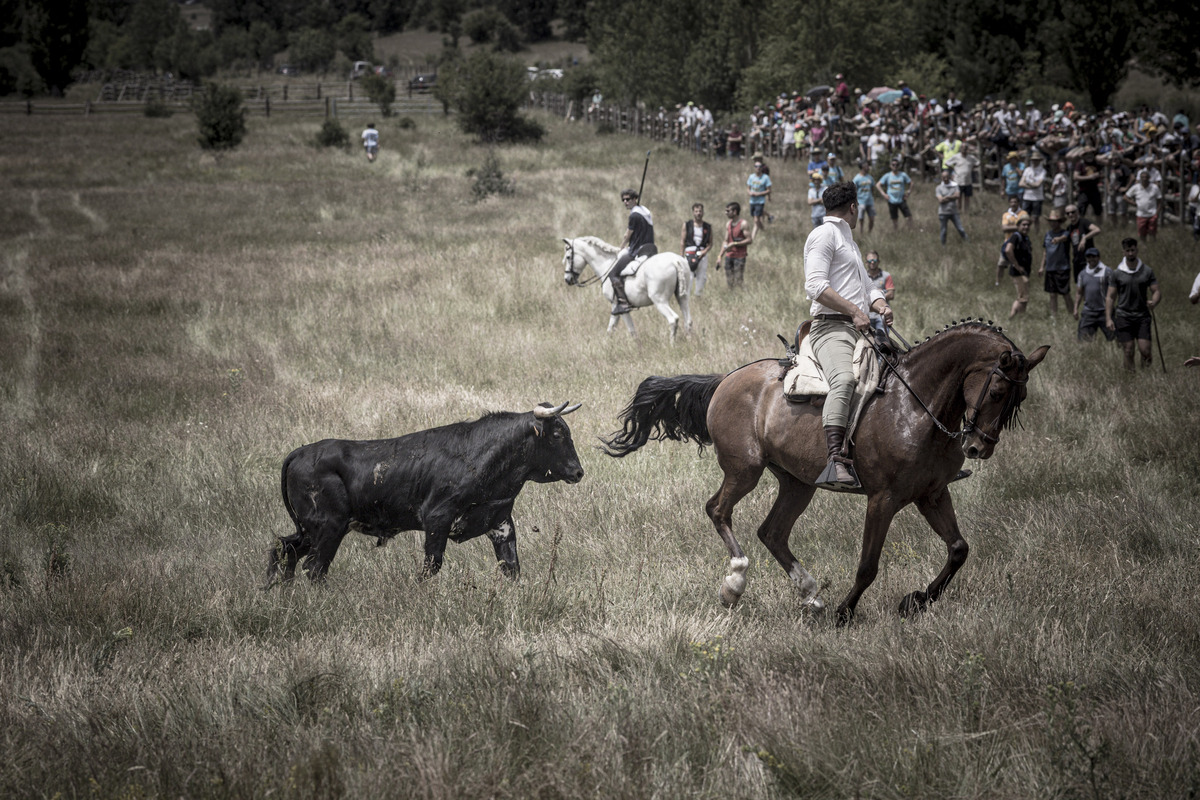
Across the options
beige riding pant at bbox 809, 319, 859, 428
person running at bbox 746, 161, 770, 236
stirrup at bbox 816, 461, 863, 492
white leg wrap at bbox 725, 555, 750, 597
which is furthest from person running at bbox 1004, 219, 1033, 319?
white leg wrap at bbox 725, 555, 750, 597

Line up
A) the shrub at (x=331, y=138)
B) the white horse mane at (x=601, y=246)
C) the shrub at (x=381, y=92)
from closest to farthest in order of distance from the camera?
the white horse mane at (x=601, y=246), the shrub at (x=331, y=138), the shrub at (x=381, y=92)

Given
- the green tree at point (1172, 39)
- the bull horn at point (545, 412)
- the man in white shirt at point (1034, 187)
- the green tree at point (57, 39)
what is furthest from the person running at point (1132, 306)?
the green tree at point (57, 39)

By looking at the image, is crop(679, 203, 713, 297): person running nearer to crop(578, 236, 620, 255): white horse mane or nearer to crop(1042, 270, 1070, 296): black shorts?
crop(578, 236, 620, 255): white horse mane

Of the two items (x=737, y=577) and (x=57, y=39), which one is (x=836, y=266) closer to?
(x=737, y=577)

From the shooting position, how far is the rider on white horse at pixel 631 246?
49.4ft

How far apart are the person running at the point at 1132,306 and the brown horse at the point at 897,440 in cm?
732

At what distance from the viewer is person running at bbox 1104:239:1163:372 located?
38.5 feet

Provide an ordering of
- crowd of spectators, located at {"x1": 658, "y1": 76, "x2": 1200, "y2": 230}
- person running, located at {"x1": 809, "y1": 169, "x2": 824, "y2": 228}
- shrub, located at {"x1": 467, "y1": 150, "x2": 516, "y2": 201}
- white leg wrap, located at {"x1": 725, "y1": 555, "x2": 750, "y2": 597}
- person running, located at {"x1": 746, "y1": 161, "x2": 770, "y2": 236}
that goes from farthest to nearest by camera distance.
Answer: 1. shrub, located at {"x1": 467, "y1": 150, "x2": 516, "y2": 201}
2. person running, located at {"x1": 746, "y1": 161, "x2": 770, "y2": 236}
3. person running, located at {"x1": 809, "y1": 169, "x2": 824, "y2": 228}
4. crowd of spectators, located at {"x1": 658, "y1": 76, "x2": 1200, "y2": 230}
5. white leg wrap, located at {"x1": 725, "y1": 555, "x2": 750, "y2": 597}

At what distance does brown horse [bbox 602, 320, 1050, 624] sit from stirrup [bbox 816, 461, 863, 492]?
9cm

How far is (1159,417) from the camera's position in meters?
9.87

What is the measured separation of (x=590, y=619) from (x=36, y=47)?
9765 centimetres

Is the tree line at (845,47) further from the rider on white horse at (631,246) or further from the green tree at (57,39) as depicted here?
the rider on white horse at (631,246)

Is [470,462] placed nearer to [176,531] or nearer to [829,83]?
[176,531]

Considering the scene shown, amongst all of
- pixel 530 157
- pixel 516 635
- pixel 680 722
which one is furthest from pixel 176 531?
pixel 530 157
